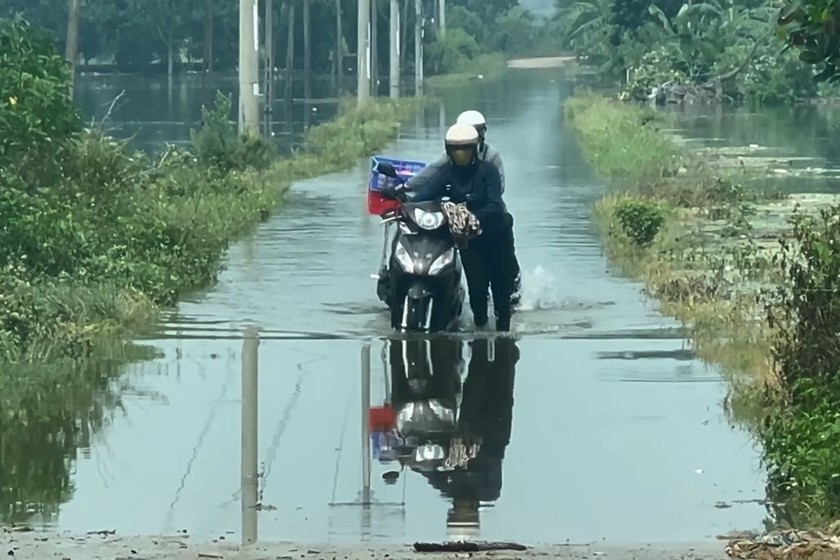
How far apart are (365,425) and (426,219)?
2.79 m

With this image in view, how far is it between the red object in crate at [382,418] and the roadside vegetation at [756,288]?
1.89 m

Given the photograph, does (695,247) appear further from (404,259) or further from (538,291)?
(404,259)

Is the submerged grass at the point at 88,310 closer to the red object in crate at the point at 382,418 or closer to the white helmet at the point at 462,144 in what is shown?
the red object in crate at the point at 382,418

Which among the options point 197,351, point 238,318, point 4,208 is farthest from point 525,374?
point 4,208

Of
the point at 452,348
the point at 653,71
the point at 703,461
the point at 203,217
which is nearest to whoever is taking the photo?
the point at 703,461

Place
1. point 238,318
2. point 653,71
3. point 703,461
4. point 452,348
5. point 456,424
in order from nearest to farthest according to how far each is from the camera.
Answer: point 703,461
point 456,424
point 452,348
point 238,318
point 653,71

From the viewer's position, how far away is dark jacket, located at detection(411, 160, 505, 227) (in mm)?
12922

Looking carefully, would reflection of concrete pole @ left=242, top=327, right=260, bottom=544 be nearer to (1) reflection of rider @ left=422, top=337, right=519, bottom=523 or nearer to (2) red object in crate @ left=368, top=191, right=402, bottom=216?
(1) reflection of rider @ left=422, top=337, right=519, bottom=523

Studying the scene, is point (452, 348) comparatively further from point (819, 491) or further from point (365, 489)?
point (819, 491)

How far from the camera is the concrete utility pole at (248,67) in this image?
1150 inches

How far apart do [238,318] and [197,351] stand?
5.38ft

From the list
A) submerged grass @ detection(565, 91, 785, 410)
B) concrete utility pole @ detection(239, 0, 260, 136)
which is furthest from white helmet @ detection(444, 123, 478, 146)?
concrete utility pole @ detection(239, 0, 260, 136)

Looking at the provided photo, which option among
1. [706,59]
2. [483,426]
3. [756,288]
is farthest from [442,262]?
[706,59]

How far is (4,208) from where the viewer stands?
48.1ft
